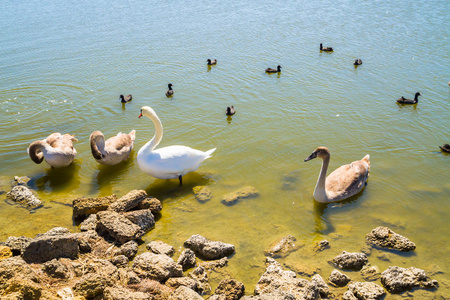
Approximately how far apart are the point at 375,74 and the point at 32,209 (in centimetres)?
1363

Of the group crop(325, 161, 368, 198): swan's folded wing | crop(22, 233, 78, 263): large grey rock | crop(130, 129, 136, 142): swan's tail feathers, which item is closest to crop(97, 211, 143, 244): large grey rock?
crop(22, 233, 78, 263): large grey rock

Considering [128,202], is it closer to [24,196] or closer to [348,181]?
[24,196]

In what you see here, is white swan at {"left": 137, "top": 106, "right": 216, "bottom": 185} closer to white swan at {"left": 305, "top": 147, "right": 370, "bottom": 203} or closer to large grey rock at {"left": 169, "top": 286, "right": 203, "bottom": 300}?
white swan at {"left": 305, "top": 147, "right": 370, "bottom": 203}

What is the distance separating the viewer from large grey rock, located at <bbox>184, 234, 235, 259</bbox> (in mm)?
6930

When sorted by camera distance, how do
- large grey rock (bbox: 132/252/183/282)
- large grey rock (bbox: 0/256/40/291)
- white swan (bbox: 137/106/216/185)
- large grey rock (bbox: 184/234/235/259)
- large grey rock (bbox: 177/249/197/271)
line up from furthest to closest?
white swan (bbox: 137/106/216/185), large grey rock (bbox: 184/234/235/259), large grey rock (bbox: 177/249/197/271), large grey rock (bbox: 132/252/183/282), large grey rock (bbox: 0/256/40/291)

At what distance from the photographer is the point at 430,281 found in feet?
20.5

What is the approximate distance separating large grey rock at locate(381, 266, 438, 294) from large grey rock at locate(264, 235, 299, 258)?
169 cm

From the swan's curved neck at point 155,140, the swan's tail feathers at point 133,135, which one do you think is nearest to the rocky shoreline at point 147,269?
the swan's curved neck at point 155,140

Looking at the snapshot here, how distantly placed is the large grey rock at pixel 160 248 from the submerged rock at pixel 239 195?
2057 millimetres

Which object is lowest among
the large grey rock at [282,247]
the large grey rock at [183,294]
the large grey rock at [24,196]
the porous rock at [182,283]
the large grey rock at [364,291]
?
the large grey rock at [282,247]

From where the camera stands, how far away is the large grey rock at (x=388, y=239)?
7.13 meters

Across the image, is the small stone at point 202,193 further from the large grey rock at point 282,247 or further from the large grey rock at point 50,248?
the large grey rock at point 50,248

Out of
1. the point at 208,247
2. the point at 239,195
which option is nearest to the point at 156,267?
the point at 208,247

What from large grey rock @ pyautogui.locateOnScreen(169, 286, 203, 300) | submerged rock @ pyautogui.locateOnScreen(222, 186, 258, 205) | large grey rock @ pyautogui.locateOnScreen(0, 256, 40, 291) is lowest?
submerged rock @ pyautogui.locateOnScreen(222, 186, 258, 205)
